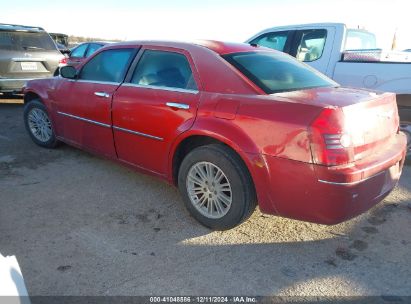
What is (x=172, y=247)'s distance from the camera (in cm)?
307

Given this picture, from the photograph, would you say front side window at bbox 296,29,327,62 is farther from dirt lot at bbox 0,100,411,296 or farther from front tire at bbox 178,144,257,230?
front tire at bbox 178,144,257,230

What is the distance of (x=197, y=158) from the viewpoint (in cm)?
331

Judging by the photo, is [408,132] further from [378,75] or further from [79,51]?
[79,51]

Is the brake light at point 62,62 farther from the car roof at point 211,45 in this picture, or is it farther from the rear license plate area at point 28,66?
the car roof at point 211,45

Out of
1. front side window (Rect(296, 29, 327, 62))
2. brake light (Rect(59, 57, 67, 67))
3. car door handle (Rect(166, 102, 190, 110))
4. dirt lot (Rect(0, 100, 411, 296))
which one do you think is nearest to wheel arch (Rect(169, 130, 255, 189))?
car door handle (Rect(166, 102, 190, 110))

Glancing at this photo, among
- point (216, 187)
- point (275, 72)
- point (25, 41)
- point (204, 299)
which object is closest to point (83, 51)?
point (25, 41)

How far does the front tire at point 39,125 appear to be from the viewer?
5305 mm

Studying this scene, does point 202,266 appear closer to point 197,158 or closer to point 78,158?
point 197,158

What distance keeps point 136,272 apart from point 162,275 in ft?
0.62

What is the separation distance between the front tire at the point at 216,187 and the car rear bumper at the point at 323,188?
0.16m

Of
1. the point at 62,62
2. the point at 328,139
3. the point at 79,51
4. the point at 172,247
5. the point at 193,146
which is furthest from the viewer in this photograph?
the point at 79,51

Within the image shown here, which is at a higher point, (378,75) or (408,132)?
(378,75)

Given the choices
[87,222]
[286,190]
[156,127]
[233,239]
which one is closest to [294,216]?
[286,190]

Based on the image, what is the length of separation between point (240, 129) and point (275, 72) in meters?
0.83
